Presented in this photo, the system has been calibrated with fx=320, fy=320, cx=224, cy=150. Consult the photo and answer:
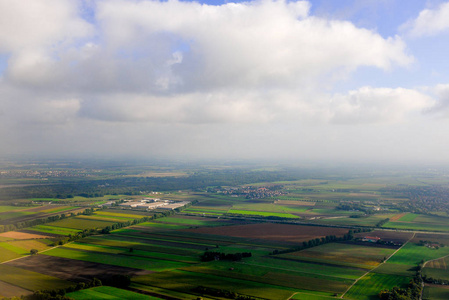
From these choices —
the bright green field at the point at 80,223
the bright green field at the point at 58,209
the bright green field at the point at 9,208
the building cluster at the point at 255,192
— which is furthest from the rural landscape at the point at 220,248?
the building cluster at the point at 255,192

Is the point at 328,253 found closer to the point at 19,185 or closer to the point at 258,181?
the point at 19,185

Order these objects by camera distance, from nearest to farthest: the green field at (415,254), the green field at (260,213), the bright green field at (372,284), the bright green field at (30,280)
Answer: the bright green field at (372,284) → the bright green field at (30,280) → the green field at (415,254) → the green field at (260,213)

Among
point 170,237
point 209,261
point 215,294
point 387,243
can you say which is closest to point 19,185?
point 170,237

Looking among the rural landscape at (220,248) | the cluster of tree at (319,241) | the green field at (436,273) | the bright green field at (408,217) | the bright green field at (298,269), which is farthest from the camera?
the bright green field at (408,217)

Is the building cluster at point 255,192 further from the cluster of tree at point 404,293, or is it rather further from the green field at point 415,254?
the cluster of tree at point 404,293

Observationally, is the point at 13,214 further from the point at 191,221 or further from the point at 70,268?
the point at 70,268

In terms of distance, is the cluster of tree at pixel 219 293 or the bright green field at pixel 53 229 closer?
the cluster of tree at pixel 219 293

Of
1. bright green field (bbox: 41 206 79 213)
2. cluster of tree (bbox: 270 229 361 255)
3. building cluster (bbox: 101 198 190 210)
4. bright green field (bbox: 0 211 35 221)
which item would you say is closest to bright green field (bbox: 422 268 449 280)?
cluster of tree (bbox: 270 229 361 255)
